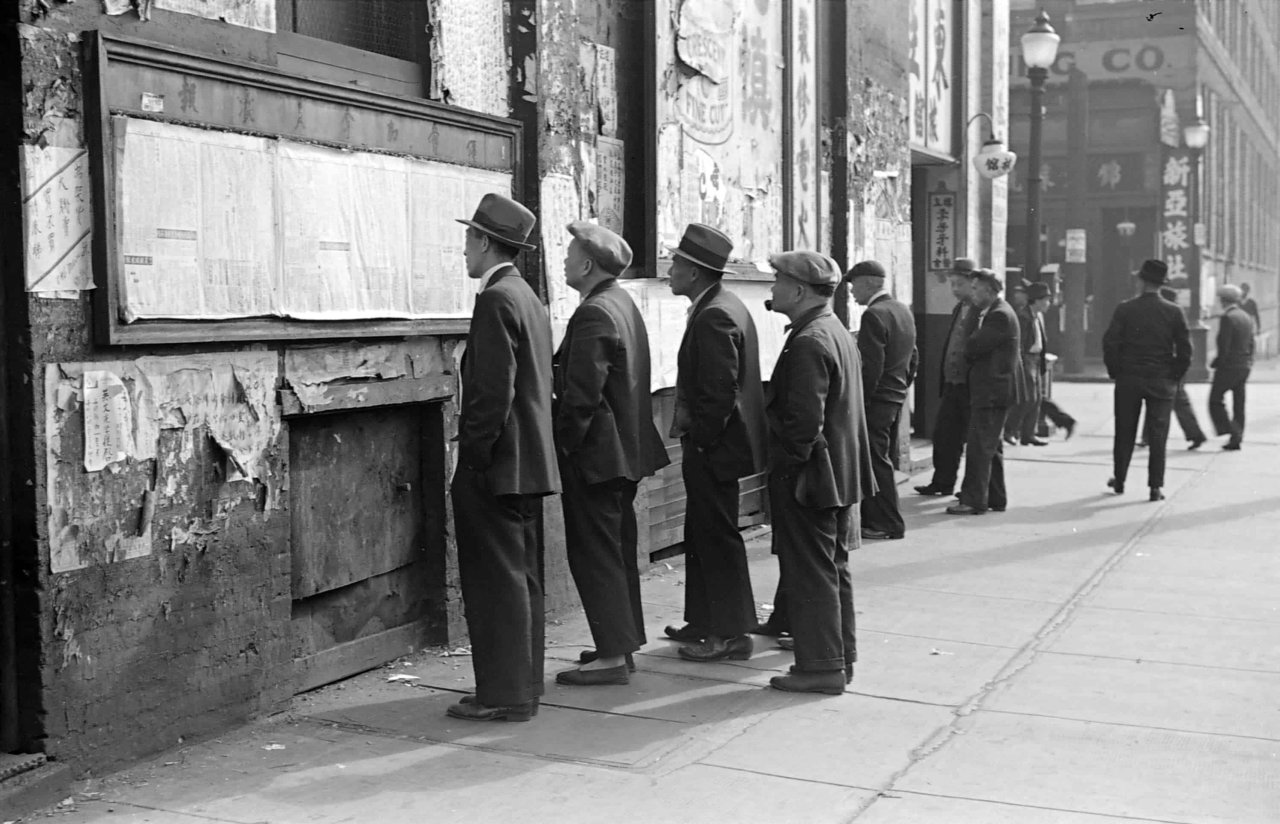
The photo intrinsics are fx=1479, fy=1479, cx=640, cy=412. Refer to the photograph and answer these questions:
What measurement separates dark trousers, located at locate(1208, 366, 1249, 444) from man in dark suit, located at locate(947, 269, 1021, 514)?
20.6 ft

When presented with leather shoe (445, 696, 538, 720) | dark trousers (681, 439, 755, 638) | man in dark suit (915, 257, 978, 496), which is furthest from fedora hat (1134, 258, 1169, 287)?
leather shoe (445, 696, 538, 720)

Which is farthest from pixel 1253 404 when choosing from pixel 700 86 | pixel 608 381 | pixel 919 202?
pixel 608 381

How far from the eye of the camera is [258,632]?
5812 mm

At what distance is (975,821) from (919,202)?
12.8m

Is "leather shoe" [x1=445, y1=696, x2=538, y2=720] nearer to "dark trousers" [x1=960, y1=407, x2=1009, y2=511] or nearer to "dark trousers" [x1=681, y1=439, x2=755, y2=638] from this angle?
"dark trousers" [x1=681, y1=439, x2=755, y2=638]

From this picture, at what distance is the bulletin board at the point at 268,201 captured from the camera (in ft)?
16.7

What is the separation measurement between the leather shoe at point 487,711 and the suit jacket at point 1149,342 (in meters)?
7.96

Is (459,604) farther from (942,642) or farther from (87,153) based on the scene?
(87,153)

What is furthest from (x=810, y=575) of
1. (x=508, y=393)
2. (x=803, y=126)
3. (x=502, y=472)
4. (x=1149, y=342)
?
(x=1149, y=342)

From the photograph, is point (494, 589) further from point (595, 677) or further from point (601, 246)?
point (601, 246)

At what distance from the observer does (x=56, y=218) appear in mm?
4863

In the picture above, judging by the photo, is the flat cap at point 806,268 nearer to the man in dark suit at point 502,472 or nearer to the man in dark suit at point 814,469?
the man in dark suit at point 814,469

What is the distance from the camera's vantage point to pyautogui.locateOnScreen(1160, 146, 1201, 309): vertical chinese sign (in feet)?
112

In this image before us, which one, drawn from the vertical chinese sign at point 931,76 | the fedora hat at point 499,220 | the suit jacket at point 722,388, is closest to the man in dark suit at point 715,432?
the suit jacket at point 722,388
